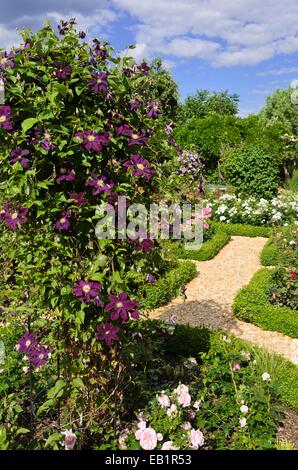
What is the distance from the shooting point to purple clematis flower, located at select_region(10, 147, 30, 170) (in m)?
2.43

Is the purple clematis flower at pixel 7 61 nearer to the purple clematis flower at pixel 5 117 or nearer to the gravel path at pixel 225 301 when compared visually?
the purple clematis flower at pixel 5 117

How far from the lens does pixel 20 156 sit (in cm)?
246

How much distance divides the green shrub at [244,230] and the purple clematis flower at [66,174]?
8.22 m

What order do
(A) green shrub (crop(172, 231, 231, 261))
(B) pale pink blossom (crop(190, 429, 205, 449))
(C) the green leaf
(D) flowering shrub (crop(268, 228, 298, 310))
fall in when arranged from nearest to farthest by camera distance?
1. (C) the green leaf
2. (B) pale pink blossom (crop(190, 429, 205, 449))
3. (D) flowering shrub (crop(268, 228, 298, 310))
4. (A) green shrub (crop(172, 231, 231, 261))

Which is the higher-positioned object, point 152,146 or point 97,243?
point 152,146

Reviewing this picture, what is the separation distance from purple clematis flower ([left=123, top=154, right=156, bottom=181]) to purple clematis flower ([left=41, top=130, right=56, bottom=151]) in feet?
1.48

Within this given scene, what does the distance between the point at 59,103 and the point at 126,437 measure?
88.7 inches

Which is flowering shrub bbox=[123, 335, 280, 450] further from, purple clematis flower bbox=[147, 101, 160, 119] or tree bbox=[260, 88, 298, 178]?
tree bbox=[260, 88, 298, 178]

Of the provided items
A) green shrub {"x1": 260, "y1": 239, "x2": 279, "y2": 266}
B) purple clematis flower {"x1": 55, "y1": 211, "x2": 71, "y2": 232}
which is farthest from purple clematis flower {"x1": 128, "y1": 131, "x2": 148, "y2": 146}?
green shrub {"x1": 260, "y1": 239, "x2": 279, "y2": 266}

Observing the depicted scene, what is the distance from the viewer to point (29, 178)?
248 centimetres

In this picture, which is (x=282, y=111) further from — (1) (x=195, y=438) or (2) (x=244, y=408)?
(1) (x=195, y=438)
